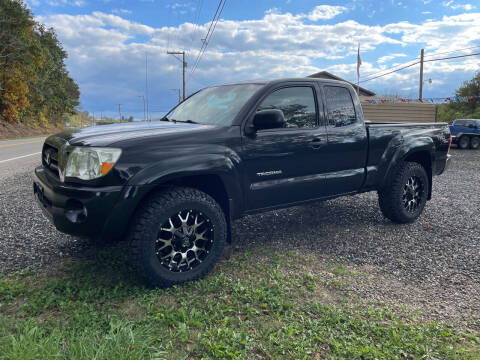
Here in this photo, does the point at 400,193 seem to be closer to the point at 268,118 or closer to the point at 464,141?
the point at 268,118

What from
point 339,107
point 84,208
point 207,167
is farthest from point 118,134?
point 339,107

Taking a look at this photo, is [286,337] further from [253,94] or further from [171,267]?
[253,94]

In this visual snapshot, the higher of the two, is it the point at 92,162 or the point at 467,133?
the point at 467,133

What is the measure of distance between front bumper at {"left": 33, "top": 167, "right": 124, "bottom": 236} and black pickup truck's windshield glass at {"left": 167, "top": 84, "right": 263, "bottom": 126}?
1363mm

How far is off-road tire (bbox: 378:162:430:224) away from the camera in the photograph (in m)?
4.86

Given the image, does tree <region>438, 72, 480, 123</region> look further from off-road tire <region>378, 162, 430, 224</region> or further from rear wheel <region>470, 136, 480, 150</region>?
off-road tire <region>378, 162, 430, 224</region>

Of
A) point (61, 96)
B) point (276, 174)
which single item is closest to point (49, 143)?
point (276, 174)

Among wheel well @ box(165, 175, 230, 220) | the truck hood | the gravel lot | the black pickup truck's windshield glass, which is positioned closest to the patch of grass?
the gravel lot

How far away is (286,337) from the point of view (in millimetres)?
2428

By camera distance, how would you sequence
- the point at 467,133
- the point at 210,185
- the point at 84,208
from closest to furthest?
the point at 84,208 < the point at 210,185 < the point at 467,133

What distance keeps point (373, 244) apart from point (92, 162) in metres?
3.33

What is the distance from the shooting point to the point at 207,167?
10.3 ft

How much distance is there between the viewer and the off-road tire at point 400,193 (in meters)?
4.86

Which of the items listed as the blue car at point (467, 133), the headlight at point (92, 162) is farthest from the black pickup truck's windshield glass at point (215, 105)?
the blue car at point (467, 133)
